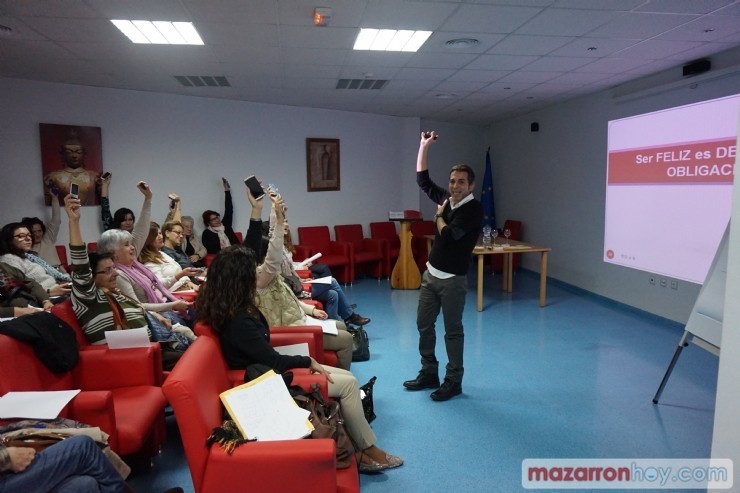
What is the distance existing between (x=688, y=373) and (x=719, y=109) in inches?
90.1

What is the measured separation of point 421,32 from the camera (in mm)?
3684

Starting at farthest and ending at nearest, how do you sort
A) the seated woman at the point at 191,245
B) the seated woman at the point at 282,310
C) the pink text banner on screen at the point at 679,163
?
the seated woman at the point at 191,245, the pink text banner on screen at the point at 679,163, the seated woman at the point at 282,310

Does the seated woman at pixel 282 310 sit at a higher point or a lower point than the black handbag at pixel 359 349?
higher

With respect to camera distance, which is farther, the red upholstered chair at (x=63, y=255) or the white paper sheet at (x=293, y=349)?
the red upholstered chair at (x=63, y=255)

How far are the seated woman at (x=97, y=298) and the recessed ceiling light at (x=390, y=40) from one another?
251 centimetres

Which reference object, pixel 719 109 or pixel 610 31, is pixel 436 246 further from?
pixel 719 109

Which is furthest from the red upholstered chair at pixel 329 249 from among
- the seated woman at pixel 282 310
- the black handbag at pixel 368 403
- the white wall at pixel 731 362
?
the white wall at pixel 731 362

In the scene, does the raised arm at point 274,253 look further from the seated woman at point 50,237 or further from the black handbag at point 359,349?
the seated woman at point 50,237

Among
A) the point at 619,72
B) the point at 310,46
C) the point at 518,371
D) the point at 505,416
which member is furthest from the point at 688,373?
the point at 310,46

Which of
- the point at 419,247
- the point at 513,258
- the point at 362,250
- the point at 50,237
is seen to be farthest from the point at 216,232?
the point at 513,258

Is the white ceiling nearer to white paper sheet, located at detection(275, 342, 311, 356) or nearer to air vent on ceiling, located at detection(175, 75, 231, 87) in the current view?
air vent on ceiling, located at detection(175, 75, 231, 87)

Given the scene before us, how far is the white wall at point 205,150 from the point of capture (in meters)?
5.26

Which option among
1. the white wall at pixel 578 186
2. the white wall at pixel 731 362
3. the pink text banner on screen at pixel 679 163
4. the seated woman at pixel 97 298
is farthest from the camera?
the white wall at pixel 578 186

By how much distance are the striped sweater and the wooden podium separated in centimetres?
437
